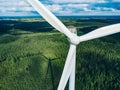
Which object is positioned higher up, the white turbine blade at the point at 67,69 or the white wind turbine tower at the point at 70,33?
the white wind turbine tower at the point at 70,33

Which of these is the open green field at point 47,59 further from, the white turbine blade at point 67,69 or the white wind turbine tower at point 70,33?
the white wind turbine tower at point 70,33

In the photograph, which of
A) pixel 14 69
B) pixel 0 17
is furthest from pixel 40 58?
pixel 0 17

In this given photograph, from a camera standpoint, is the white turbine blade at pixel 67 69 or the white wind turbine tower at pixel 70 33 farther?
the white turbine blade at pixel 67 69

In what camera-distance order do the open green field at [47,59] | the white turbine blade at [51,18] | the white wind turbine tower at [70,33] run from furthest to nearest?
the open green field at [47,59], the white turbine blade at [51,18], the white wind turbine tower at [70,33]

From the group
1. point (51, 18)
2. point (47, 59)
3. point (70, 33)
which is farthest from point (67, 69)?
point (47, 59)

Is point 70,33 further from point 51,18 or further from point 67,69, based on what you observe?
point 67,69

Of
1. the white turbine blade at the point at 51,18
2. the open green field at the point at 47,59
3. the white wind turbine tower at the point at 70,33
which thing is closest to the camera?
the white wind turbine tower at the point at 70,33

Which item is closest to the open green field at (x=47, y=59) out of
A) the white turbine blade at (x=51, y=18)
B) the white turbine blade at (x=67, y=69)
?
the white turbine blade at (x=67, y=69)

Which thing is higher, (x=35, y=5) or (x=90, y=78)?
(x=35, y=5)

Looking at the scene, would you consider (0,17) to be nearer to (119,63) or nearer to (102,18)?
(102,18)

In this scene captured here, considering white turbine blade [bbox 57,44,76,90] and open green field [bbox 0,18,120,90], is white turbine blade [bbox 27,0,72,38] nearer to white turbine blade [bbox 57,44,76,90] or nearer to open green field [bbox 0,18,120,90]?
white turbine blade [bbox 57,44,76,90]
